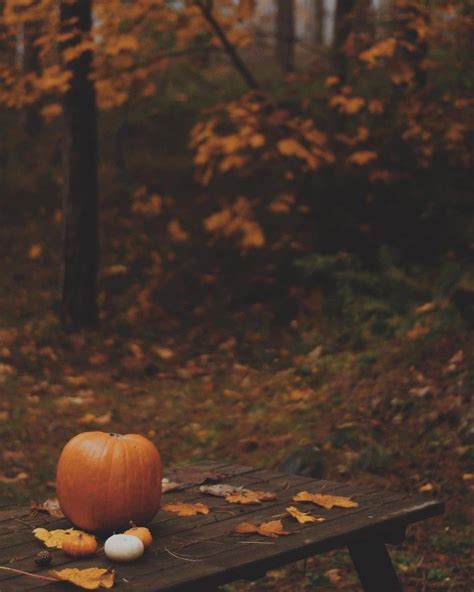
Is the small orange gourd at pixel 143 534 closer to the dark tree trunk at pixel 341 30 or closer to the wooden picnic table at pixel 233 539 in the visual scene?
the wooden picnic table at pixel 233 539

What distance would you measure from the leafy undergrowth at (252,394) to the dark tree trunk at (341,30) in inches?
106

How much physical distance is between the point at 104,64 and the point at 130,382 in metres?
3.23

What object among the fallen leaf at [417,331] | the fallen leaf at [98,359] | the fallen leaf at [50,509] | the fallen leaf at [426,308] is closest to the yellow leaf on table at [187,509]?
the fallen leaf at [50,509]

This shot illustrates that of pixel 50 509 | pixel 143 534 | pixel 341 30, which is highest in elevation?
pixel 341 30

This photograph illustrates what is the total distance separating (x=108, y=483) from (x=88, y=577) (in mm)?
609

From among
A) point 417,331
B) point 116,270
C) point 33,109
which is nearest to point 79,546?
point 417,331

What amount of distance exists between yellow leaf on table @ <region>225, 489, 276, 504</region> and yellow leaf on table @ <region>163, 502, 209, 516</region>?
0.46 feet

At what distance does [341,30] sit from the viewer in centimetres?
1129

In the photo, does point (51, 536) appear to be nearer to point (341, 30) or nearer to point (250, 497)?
point (250, 497)

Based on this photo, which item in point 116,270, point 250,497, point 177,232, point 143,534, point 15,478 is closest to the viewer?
point 143,534

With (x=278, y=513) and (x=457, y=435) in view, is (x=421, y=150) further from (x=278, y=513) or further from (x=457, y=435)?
(x=278, y=513)

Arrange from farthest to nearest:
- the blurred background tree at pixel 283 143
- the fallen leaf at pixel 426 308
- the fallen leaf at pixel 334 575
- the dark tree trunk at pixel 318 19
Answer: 1. the dark tree trunk at pixel 318 19
2. the blurred background tree at pixel 283 143
3. the fallen leaf at pixel 426 308
4. the fallen leaf at pixel 334 575

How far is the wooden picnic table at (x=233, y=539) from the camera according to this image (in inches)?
115

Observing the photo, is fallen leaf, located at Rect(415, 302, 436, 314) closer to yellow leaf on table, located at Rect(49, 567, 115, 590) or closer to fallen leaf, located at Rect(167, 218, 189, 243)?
fallen leaf, located at Rect(167, 218, 189, 243)
